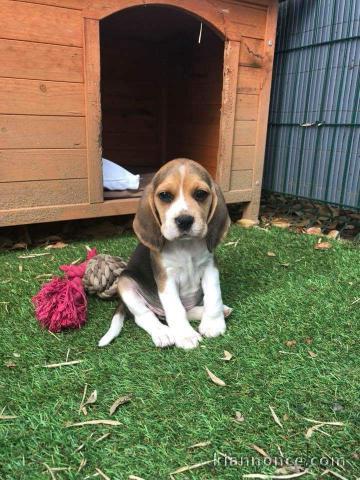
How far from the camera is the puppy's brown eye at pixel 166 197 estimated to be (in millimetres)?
2625

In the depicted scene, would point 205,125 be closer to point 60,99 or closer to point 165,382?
point 60,99

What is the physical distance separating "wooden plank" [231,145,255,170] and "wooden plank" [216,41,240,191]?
0.11 m

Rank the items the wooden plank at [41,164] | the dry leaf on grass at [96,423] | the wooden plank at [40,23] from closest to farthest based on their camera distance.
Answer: the dry leaf on grass at [96,423] → the wooden plank at [40,23] → the wooden plank at [41,164]

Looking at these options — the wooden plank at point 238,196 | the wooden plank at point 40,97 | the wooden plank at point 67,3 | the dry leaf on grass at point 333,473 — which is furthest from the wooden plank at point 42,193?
the dry leaf on grass at point 333,473

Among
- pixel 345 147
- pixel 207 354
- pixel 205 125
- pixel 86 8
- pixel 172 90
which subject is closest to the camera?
pixel 207 354

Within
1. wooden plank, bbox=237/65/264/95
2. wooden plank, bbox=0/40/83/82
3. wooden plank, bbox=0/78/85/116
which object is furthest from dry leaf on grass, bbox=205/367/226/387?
wooden plank, bbox=237/65/264/95

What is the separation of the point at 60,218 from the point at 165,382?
2.90 m

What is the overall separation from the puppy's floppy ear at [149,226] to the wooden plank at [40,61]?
89.4 inches

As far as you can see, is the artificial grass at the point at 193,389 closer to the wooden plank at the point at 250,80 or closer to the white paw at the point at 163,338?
the white paw at the point at 163,338

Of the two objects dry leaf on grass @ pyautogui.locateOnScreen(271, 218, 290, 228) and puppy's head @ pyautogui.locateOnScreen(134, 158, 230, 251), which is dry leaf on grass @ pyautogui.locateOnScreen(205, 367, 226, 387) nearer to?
puppy's head @ pyautogui.locateOnScreen(134, 158, 230, 251)

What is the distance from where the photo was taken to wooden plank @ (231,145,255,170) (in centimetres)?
565

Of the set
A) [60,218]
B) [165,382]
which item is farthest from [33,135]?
[165,382]

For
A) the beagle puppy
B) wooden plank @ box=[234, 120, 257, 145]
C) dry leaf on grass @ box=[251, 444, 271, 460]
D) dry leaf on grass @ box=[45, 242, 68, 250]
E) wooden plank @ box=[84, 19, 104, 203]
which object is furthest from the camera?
wooden plank @ box=[234, 120, 257, 145]

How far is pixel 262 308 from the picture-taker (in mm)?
3170
